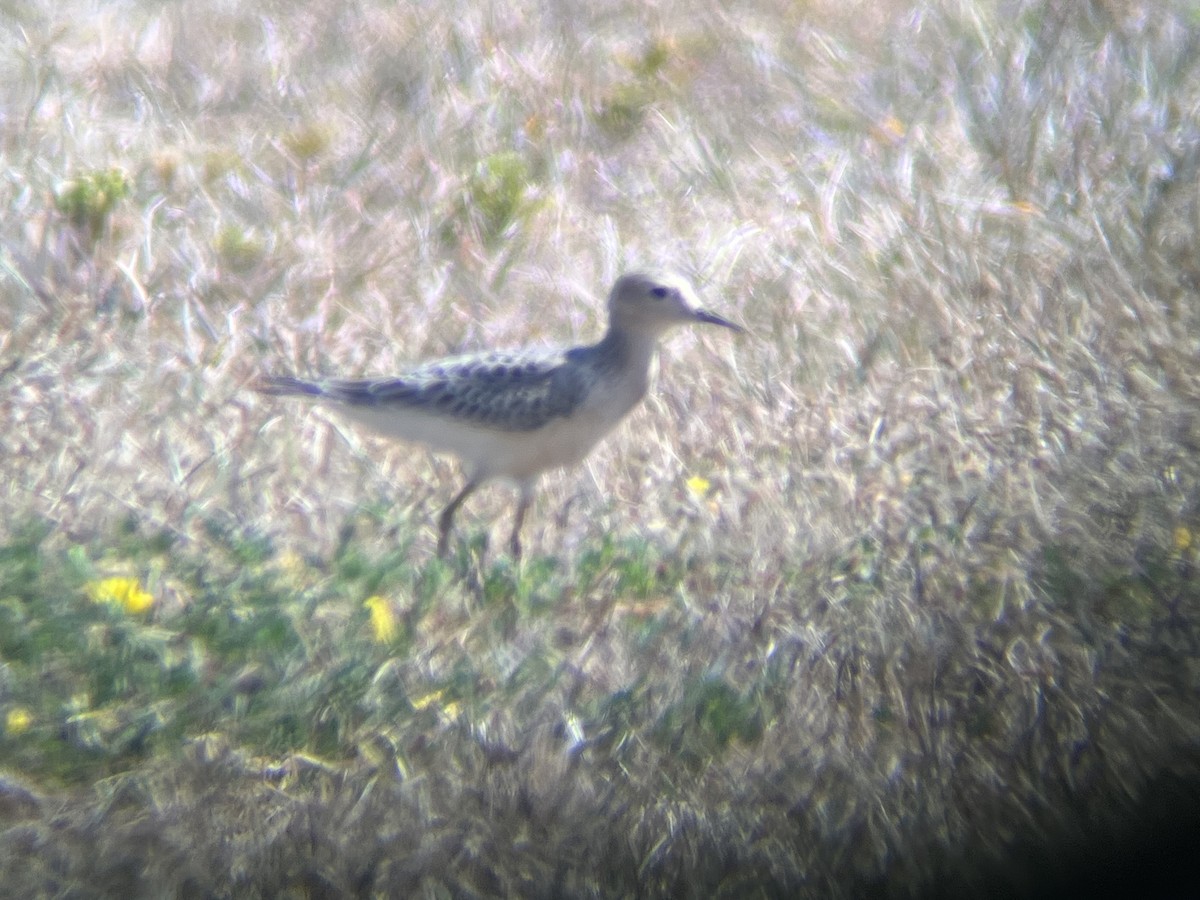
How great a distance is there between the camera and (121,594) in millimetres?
3822

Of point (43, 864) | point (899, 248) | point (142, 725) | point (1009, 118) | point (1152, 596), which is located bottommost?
point (43, 864)

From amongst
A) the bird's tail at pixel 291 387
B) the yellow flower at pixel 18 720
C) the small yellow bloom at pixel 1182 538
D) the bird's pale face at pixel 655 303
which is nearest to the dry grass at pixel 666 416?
the small yellow bloom at pixel 1182 538

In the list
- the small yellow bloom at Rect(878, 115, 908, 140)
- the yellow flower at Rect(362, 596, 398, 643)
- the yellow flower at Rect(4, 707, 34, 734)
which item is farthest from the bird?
the small yellow bloom at Rect(878, 115, 908, 140)

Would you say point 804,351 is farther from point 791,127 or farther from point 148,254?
point 148,254

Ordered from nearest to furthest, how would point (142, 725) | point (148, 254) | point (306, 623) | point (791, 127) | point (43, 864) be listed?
point (43, 864), point (142, 725), point (306, 623), point (148, 254), point (791, 127)

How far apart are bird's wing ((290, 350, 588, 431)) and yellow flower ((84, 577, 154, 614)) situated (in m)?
0.95

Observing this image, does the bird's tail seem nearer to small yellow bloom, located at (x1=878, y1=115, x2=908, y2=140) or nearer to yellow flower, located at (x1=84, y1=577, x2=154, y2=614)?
yellow flower, located at (x1=84, y1=577, x2=154, y2=614)

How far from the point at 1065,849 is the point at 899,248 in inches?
96.6

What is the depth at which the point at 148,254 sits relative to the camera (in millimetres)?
5449

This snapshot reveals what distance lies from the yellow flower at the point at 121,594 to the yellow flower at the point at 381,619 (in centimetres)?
66

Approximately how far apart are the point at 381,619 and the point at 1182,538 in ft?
8.08

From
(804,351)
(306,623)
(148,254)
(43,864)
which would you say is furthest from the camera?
(148,254)

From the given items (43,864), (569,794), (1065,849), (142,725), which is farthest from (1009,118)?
(43,864)

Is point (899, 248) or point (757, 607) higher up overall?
point (899, 248)
